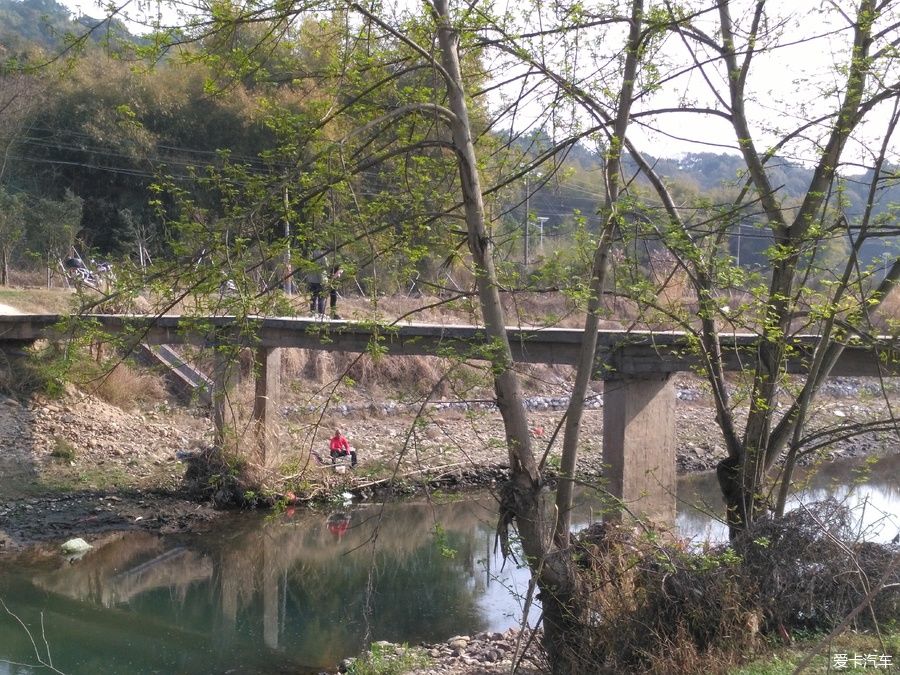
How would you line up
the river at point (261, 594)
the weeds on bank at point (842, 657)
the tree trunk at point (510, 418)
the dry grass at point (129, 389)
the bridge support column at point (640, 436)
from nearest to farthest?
the weeds on bank at point (842, 657) → the tree trunk at point (510, 418) → the bridge support column at point (640, 436) → the river at point (261, 594) → the dry grass at point (129, 389)

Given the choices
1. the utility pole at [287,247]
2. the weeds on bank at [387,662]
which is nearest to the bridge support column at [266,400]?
the weeds on bank at [387,662]

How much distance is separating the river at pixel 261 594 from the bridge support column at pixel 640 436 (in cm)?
75

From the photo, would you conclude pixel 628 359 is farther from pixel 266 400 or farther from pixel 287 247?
pixel 266 400

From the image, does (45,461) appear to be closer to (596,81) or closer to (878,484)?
(596,81)

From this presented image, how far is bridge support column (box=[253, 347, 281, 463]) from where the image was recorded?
1565cm

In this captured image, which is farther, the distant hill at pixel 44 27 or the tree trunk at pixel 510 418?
the tree trunk at pixel 510 418

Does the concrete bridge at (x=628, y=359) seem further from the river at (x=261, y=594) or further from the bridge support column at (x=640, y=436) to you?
the river at (x=261, y=594)

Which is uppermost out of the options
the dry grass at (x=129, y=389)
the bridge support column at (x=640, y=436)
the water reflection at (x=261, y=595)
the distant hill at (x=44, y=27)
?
the distant hill at (x=44, y=27)

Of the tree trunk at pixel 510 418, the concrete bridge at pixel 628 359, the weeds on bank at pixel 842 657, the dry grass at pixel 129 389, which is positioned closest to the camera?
the weeds on bank at pixel 842 657

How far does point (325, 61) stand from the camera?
28.0ft

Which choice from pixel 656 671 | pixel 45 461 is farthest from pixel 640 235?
pixel 45 461

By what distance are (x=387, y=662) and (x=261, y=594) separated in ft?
13.9

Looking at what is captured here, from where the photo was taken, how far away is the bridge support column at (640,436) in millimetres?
10047

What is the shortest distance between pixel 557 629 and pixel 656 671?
89 centimetres
